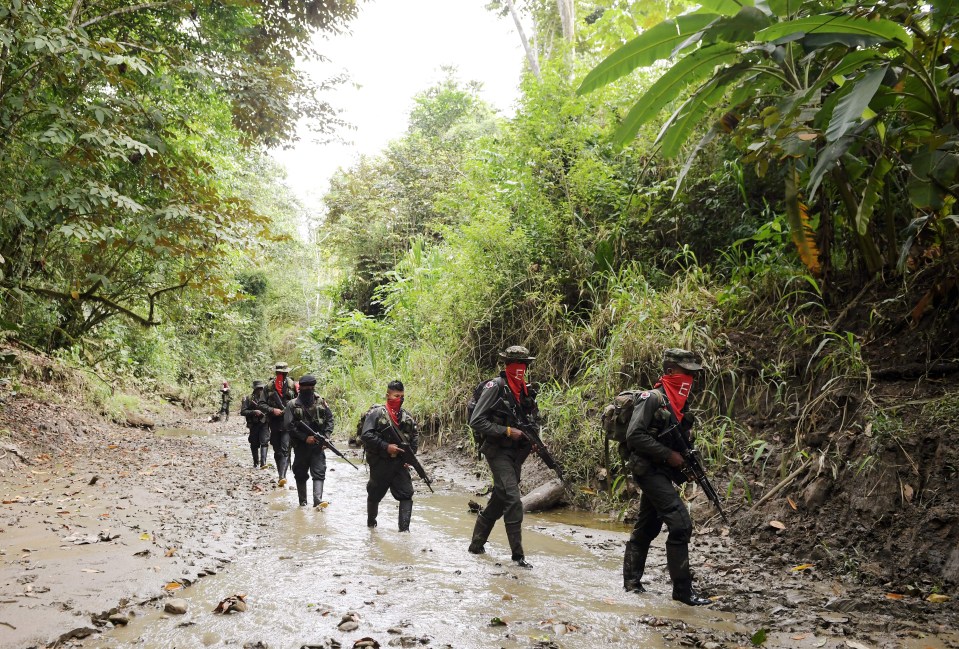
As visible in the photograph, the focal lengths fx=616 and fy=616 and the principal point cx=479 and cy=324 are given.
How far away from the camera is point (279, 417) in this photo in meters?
10.9

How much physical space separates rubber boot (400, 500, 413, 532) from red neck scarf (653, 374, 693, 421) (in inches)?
144

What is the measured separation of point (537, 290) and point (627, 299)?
2193 millimetres

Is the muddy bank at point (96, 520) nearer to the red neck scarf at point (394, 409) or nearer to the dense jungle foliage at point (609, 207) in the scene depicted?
the red neck scarf at point (394, 409)

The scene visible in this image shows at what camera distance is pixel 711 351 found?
7879 millimetres

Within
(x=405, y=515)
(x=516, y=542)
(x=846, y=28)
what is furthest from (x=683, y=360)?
(x=405, y=515)

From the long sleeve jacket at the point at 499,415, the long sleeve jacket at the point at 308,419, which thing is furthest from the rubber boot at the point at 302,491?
the long sleeve jacket at the point at 499,415

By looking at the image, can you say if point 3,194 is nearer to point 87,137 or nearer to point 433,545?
point 87,137

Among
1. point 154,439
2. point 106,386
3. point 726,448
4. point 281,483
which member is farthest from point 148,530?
point 106,386

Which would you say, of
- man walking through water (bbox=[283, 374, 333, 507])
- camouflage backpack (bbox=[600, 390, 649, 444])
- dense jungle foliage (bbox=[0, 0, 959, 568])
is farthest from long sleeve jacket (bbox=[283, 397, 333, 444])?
camouflage backpack (bbox=[600, 390, 649, 444])

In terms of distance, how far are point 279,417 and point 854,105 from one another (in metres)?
9.68

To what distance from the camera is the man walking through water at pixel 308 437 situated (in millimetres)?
8922

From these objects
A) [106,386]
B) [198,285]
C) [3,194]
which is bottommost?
[106,386]

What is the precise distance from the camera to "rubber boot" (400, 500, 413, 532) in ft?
24.5

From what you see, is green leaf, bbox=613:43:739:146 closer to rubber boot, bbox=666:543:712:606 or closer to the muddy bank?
rubber boot, bbox=666:543:712:606
